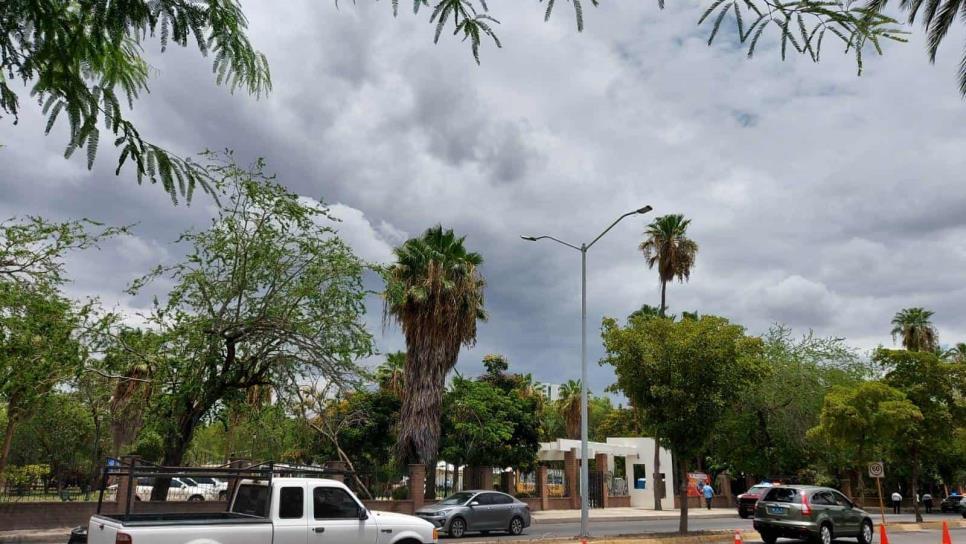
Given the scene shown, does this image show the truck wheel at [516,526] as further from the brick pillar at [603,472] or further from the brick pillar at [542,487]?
the brick pillar at [603,472]

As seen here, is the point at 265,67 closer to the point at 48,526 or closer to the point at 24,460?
the point at 48,526

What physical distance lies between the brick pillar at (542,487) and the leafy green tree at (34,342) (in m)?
26.0

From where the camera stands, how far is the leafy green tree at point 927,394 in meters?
31.3

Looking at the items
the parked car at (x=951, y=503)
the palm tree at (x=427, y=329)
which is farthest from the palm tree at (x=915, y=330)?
the palm tree at (x=427, y=329)

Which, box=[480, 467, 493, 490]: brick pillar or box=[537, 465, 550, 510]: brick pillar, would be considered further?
box=[537, 465, 550, 510]: brick pillar

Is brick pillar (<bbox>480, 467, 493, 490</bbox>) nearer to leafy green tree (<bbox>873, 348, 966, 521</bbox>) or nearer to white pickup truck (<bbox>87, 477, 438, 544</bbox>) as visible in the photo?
leafy green tree (<bbox>873, 348, 966, 521</bbox>)

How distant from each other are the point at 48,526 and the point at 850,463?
38.6 meters

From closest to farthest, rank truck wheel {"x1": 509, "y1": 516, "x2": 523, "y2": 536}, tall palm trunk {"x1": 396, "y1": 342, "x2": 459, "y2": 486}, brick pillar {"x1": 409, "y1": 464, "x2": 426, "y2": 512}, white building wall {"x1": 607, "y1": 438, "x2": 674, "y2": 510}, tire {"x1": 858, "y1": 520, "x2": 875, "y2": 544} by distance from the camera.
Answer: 1. tire {"x1": 858, "y1": 520, "x2": 875, "y2": 544}
2. truck wheel {"x1": 509, "y1": 516, "x2": 523, "y2": 536}
3. brick pillar {"x1": 409, "y1": 464, "x2": 426, "y2": 512}
4. tall palm trunk {"x1": 396, "y1": 342, "x2": 459, "y2": 486}
5. white building wall {"x1": 607, "y1": 438, "x2": 674, "y2": 510}

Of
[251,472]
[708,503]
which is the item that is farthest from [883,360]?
[251,472]

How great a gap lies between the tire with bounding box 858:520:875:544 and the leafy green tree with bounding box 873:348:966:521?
10.9 meters

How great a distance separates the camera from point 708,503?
4512 centimetres

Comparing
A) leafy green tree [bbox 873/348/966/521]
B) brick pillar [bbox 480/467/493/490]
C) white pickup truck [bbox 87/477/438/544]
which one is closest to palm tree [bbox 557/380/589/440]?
brick pillar [bbox 480/467/493/490]

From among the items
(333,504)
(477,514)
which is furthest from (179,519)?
(477,514)

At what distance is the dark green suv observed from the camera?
2012cm
